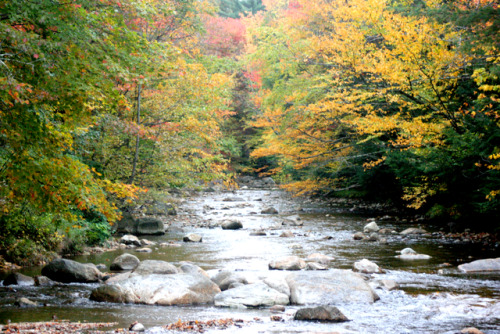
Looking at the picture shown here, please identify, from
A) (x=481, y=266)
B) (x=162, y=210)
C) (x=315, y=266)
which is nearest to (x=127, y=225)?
(x=162, y=210)

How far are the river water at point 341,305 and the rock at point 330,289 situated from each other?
0.85ft

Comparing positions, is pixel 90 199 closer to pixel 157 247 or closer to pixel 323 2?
pixel 157 247

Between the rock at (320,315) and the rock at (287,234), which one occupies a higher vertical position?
the rock at (320,315)

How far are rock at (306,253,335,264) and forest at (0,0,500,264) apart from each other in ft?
13.9

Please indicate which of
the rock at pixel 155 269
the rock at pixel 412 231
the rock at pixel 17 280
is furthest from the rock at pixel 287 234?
the rock at pixel 17 280

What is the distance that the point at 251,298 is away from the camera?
728cm

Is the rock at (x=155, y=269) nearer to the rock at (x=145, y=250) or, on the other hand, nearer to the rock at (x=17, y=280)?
the rock at (x=17, y=280)

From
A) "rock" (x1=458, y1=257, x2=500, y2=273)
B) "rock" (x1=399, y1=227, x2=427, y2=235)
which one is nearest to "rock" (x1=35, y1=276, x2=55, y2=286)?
"rock" (x1=458, y1=257, x2=500, y2=273)

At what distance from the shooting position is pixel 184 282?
7.70 metres

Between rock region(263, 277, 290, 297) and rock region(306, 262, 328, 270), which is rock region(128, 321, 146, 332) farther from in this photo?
rock region(306, 262, 328, 270)

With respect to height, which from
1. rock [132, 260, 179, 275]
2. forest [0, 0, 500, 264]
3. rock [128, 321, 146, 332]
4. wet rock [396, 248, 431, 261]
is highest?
forest [0, 0, 500, 264]

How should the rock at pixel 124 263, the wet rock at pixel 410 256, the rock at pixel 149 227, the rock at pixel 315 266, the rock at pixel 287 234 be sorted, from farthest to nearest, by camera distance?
1. the rock at pixel 149 227
2. the rock at pixel 287 234
3. the wet rock at pixel 410 256
4. the rock at pixel 124 263
5. the rock at pixel 315 266

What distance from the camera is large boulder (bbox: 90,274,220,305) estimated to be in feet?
24.0

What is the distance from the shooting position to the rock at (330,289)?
7379mm
